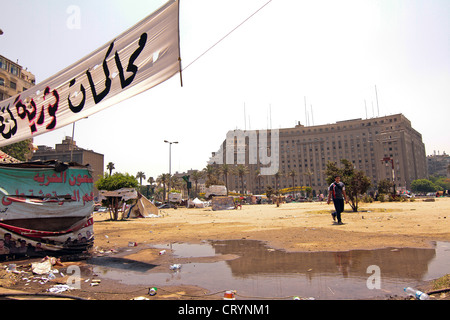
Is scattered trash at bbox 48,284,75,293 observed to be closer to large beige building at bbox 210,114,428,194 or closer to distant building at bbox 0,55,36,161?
distant building at bbox 0,55,36,161

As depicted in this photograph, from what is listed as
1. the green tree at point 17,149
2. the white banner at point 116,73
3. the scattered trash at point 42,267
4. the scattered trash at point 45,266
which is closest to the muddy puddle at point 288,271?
the scattered trash at point 45,266

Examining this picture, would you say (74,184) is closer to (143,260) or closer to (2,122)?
(143,260)

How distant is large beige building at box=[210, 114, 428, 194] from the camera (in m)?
132

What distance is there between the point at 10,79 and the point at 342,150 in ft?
457

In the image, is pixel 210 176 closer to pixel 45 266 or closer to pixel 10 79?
pixel 10 79

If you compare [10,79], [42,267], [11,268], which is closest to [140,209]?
[11,268]

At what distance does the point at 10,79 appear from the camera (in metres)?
59.8

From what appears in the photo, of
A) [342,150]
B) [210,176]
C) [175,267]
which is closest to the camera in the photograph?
[175,267]

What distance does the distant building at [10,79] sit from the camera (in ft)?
188

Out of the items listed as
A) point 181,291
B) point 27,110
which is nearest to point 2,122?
point 27,110

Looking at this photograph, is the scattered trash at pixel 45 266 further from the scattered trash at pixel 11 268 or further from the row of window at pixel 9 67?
the row of window at pixel 9 67

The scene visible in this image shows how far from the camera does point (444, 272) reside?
429cm

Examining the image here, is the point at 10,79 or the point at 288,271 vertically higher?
the point at 10,79
